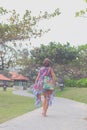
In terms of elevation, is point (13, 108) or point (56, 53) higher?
point (56, 53)

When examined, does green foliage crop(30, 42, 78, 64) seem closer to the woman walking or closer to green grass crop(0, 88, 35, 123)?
green grass crop(0, 88, 35, 123)

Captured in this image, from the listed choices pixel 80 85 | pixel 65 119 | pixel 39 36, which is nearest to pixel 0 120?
pixel 65 119

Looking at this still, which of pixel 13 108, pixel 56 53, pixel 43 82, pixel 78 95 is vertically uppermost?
pixel 56 53

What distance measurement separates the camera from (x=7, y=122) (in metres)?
11.1

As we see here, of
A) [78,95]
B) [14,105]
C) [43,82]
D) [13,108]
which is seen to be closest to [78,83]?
[78,95]

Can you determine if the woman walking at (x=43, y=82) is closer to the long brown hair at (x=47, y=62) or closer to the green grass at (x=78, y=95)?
the long brown hair at (x=47, y=62)

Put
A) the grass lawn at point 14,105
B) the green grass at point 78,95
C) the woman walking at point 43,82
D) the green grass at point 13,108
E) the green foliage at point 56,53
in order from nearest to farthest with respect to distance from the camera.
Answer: the green grass at point 13,108 < the woman walking at point 43,82 < the grass lawn at point 14,105 < the green grass at point 78,95 < the green foliage at point 56,53

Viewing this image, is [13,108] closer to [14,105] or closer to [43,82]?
[14,105]

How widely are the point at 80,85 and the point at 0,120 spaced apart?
30.8 m

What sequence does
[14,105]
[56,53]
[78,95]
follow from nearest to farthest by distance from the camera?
[14,105]
[78,95]
[56,53]

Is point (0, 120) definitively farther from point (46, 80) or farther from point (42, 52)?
point (42, 52)

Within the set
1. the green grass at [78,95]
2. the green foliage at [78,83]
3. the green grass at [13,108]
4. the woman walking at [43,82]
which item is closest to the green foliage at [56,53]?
the green foliage at [78,83]

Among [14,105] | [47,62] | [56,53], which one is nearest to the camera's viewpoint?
[47,62]

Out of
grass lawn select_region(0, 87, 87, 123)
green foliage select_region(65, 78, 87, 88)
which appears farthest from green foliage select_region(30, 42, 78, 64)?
grass lawn select_region(0, 87, 87, 123)
